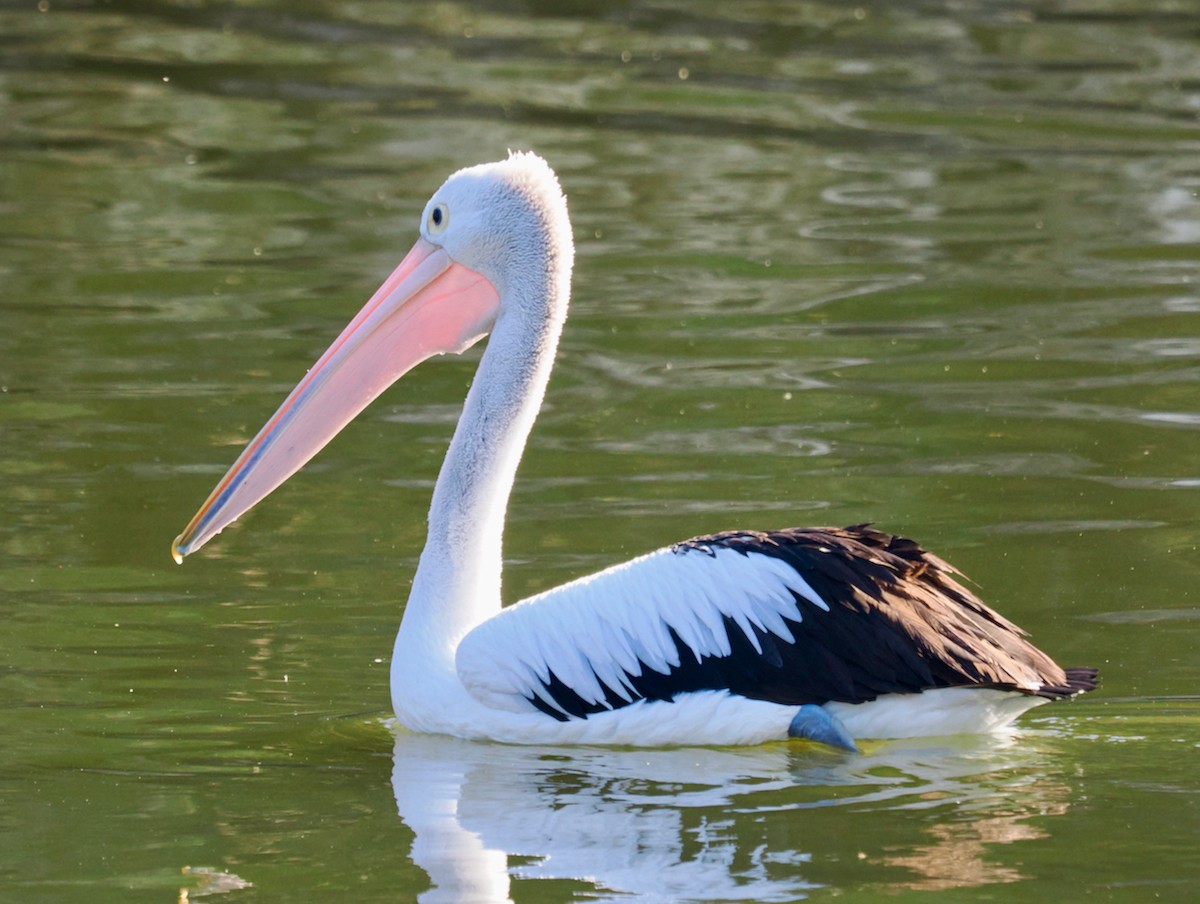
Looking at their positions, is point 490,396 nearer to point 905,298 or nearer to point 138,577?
point 138,577

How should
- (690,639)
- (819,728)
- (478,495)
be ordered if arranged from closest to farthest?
(819,728)
(690,639)
(478,495)

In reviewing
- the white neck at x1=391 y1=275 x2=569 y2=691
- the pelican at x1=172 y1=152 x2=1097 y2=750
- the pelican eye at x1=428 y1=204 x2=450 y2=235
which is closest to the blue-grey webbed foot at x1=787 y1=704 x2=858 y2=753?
the pelican at x1=172 y1=152 x2=1097 y2=750

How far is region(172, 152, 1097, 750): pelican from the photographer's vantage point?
498 centimetres

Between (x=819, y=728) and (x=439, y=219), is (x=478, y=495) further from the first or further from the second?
(x=819, y=728)

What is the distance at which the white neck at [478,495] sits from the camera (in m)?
5.39

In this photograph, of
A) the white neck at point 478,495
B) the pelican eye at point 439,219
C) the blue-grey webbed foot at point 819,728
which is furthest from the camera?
the pelican eye at point 439,219

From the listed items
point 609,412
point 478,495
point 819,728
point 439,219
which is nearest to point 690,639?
point 819,728

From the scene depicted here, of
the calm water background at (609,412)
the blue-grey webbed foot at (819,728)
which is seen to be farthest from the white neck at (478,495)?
the blue-grey webbed foot at (819,728)

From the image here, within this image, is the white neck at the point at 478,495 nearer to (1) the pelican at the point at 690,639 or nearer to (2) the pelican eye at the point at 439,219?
(1) the pelican at the point at 690,639

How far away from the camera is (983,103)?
14.6 m

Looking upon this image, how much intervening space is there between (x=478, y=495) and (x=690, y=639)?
2.44 ft

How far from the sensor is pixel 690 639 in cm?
513

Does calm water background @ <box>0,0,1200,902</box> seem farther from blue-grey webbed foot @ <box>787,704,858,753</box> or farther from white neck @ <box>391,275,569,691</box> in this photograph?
white neck @ <box>391,275,569,691</box>

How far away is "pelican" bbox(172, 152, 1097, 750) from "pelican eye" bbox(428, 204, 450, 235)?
25 cm
